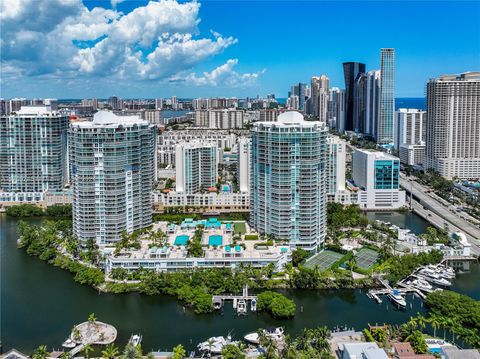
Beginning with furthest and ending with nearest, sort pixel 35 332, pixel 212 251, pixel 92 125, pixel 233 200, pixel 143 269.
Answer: pixel 233 200
pixel 92 125
pixel 212 251
pixel 143 269
pixel 35 332

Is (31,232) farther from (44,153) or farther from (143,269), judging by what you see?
(44,153)

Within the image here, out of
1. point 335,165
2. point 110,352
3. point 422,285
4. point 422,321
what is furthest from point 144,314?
point 335,165

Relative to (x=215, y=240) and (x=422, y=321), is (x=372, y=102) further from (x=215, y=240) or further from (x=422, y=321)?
(x=422, y=321)

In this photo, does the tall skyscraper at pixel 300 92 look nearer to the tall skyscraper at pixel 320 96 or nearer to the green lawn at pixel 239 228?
the tall skyscraper at pixel 320 96

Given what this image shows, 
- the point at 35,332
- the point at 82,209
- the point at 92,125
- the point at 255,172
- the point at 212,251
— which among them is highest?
the point at 92,125

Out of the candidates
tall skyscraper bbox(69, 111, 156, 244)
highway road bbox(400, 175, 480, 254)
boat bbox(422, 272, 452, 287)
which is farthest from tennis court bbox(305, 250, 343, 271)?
tall skyscraper bbox(69, 111, 156, 244)

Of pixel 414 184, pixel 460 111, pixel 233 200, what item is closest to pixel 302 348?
pixel 233 200

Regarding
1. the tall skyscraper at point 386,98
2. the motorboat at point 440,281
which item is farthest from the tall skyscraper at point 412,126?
the motorboat at point 440,281
